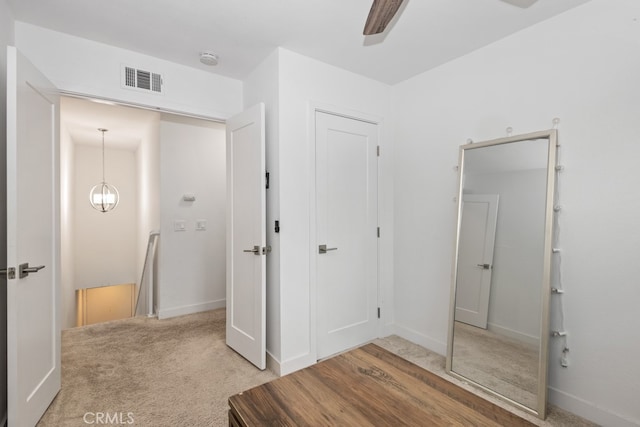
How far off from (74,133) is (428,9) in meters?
5.63

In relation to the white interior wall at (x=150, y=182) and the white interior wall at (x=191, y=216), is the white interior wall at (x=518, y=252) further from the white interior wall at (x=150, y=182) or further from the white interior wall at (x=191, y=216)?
the white interior wall at (x=150, y=182)

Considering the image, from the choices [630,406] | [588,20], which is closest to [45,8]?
[588,20]

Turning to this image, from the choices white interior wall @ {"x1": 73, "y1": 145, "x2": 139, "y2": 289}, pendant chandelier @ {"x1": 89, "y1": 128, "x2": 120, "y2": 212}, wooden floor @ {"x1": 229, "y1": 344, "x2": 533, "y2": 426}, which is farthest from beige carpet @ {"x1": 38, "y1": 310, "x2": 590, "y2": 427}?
white interior wall @ {"x1": 73, "y1": 145, "x2": 139, "y2": 289}

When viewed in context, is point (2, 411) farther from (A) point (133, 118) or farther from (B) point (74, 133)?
(B) point (74, 133)

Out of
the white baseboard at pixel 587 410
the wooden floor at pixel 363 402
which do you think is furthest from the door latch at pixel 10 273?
the white baseboard at pixel 587 410

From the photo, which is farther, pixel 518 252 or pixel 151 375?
pixel 151 375

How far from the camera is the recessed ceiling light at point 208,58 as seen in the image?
8.17 ft

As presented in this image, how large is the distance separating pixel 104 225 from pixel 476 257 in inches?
259

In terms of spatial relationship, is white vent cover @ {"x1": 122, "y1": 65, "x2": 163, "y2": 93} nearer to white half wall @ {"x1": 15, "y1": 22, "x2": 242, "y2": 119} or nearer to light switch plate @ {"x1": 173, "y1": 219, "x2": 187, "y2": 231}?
white half wall @ {"x1": 15, "y1": 22, "x2": 242, "y2": 119}

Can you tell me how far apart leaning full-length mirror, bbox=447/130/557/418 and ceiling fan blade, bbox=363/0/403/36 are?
1399mm

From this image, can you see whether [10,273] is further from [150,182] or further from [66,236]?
[66,236]

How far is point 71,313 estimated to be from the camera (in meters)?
5.31

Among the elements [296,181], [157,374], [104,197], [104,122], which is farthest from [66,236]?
[296,181]

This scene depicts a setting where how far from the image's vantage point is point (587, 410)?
1886mm
